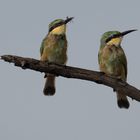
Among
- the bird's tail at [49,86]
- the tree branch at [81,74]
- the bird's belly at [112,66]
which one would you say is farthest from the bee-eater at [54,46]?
the tree branch at [81,74]

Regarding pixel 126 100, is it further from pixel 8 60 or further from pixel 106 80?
pixel 8 60

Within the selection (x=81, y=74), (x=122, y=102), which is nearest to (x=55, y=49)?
(x=122, y=102)

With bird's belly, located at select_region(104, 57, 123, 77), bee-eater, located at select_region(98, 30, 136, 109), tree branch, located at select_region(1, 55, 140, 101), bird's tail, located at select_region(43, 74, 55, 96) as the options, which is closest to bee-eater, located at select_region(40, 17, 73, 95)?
bird's tail, located at select_region(43, 74, 55, 96)

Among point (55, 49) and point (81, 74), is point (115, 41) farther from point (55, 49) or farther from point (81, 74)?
point (81, 74)

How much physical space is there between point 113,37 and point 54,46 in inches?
44.1

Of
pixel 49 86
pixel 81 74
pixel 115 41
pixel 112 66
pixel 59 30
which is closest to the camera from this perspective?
pixel 81 74

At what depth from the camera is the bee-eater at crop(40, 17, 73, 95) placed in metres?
9.74

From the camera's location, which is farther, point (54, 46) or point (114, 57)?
point (54, 46)

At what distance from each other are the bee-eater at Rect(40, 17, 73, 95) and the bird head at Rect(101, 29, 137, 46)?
2.44ft

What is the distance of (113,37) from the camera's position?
381 inches

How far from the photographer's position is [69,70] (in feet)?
23.9

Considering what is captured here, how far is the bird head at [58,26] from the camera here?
1005cm

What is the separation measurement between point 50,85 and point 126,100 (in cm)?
152

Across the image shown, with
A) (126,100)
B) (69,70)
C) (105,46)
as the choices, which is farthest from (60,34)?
(69,70)
